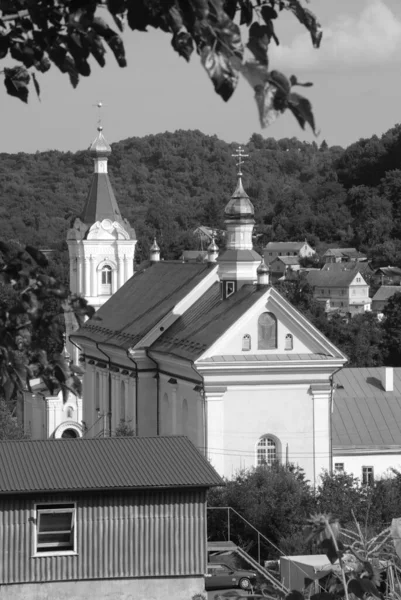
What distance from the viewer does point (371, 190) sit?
14762 centimetres

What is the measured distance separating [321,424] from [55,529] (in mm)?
14762

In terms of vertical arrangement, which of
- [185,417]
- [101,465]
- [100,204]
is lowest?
[101,465]

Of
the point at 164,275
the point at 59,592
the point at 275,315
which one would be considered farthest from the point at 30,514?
the point at 164,275

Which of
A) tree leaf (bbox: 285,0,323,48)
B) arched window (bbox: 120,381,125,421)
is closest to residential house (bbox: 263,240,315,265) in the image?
arched window (bbox: 120,381,125,421)

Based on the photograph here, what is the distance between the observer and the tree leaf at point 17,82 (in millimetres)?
5672

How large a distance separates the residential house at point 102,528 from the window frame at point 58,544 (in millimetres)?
14

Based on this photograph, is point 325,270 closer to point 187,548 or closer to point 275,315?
point 275,315

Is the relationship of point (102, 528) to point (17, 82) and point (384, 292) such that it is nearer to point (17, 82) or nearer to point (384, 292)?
point (17, 82)

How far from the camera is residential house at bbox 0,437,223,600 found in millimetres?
20469

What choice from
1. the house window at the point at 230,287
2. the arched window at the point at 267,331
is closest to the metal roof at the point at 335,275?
the house window at the point at 230,287

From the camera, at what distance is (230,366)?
1344 inches

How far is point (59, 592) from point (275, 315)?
48.4 feet

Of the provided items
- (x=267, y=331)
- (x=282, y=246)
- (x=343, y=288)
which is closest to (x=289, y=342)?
(x=267, y=331)

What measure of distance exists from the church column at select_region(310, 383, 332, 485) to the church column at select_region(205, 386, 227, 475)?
227 centimetres
